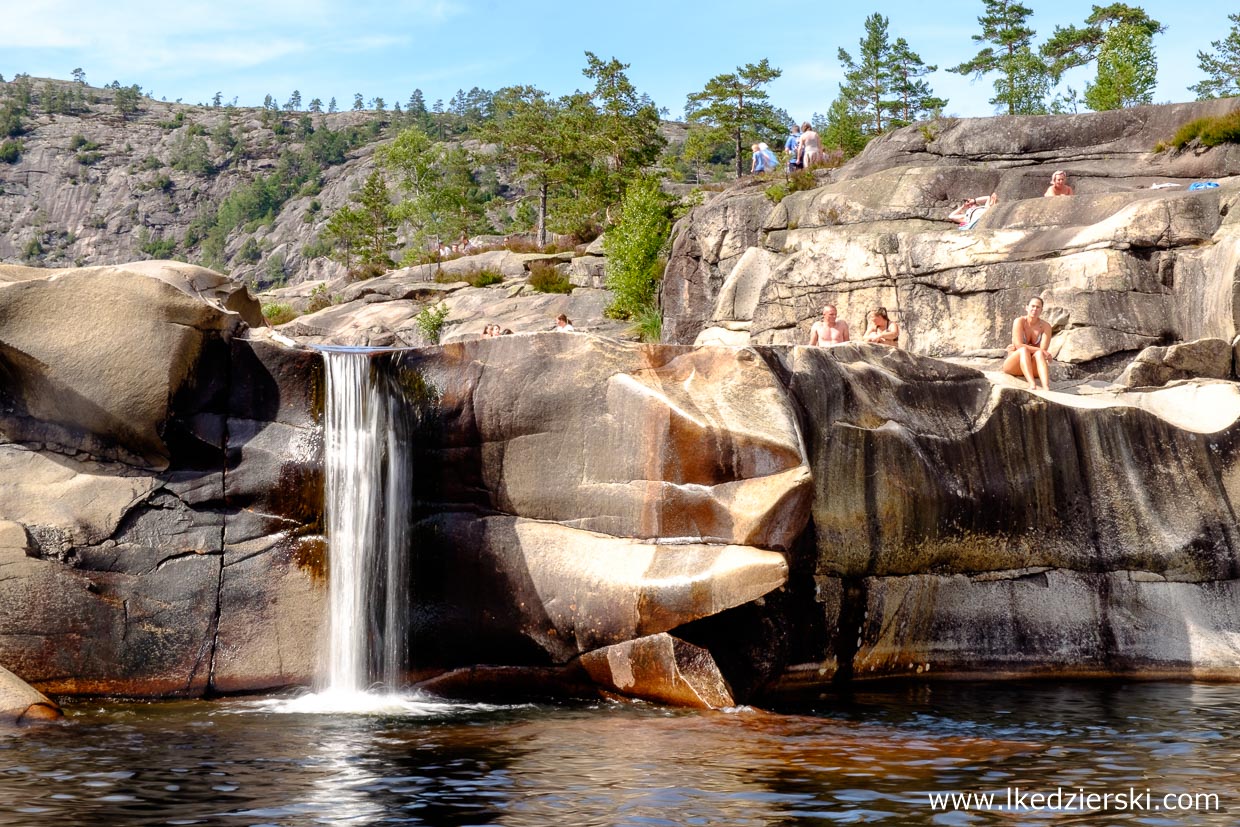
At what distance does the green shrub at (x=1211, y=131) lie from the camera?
23406mm

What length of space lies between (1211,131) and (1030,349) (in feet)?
35.1

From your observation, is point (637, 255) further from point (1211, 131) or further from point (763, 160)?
point (1211, 131)

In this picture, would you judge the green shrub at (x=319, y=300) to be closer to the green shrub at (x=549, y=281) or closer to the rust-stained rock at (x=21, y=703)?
the green shrub at (x=549, y=281)

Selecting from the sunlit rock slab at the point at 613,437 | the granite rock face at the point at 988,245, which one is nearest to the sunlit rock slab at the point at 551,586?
the sunlit rock slab at the point at 613,437

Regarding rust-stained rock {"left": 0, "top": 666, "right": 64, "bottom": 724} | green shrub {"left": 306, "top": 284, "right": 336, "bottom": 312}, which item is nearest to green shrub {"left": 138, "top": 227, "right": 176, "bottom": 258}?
green shrub {"left": 306, "top": 284, "right": 336, "bottom": 312}

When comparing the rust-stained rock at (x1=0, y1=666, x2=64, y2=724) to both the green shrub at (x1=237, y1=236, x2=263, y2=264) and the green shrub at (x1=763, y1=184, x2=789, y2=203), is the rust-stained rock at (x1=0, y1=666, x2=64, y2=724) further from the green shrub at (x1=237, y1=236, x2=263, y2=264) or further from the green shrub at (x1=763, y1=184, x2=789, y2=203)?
the green shrub at (x1=237, y1=236, x2=263, y2=264)

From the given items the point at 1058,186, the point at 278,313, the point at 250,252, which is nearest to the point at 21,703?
the point at 1058,186

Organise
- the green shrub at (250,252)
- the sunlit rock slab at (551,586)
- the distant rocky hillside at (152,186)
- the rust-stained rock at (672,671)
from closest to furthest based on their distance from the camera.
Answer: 1. the sunlit rock slab at (551,586)
2. the rust-stained rock at (672,671)
3. the green shrub at (250,252)
4. the distant rocky hillside at (152,186)

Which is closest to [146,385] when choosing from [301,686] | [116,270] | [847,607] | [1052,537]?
[116,270]

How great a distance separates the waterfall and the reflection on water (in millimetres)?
600

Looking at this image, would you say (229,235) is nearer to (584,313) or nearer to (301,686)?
(584,313)

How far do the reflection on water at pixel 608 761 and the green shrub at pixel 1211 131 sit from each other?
578 inches

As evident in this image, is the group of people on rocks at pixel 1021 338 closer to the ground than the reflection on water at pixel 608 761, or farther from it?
farther from it

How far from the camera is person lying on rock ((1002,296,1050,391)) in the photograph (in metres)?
16.0
